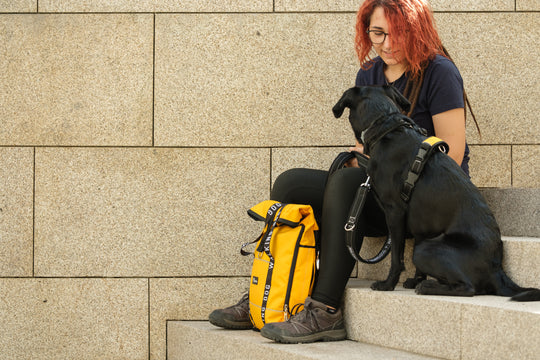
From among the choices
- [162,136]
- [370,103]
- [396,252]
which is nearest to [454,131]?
[370,103]

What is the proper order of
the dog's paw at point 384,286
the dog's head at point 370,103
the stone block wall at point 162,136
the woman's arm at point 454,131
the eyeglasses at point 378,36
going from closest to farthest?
the dog's paw at point 384,286, the dog's head at point 370,103, the woman's arm at point 454,131, the eyeglasses at point 378,36, the stone block wall at point 162,136

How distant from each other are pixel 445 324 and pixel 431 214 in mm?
528

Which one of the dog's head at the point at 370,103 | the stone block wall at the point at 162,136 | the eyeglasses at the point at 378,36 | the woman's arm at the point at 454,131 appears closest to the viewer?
the dog's head at the point at 370,103

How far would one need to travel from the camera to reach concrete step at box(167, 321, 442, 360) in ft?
9.48

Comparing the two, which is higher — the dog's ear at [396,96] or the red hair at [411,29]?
the red hair at [411,29]

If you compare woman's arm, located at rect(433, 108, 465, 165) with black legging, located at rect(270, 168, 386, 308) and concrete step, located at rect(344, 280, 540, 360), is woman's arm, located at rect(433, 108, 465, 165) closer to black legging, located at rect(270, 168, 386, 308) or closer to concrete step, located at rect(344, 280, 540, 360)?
black legging, located at rect(270, 168, 386, 308)

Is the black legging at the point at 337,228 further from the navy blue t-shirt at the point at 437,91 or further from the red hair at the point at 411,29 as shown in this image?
the red hair at the point at 411,29

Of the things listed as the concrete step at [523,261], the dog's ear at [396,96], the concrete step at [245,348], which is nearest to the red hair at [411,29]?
the dog's ear at [396,96]

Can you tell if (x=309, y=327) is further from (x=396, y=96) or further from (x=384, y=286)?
(x=396, y=96)

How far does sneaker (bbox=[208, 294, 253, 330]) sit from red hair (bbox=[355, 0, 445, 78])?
1.55m

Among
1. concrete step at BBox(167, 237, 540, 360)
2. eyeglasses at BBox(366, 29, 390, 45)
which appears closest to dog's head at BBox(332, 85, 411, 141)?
eyeglasses at BBox(366, 29, 390, 45)

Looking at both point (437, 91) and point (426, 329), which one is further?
point (437, 91)

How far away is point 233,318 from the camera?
3564 millimetres

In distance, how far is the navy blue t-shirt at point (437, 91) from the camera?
139 inches
